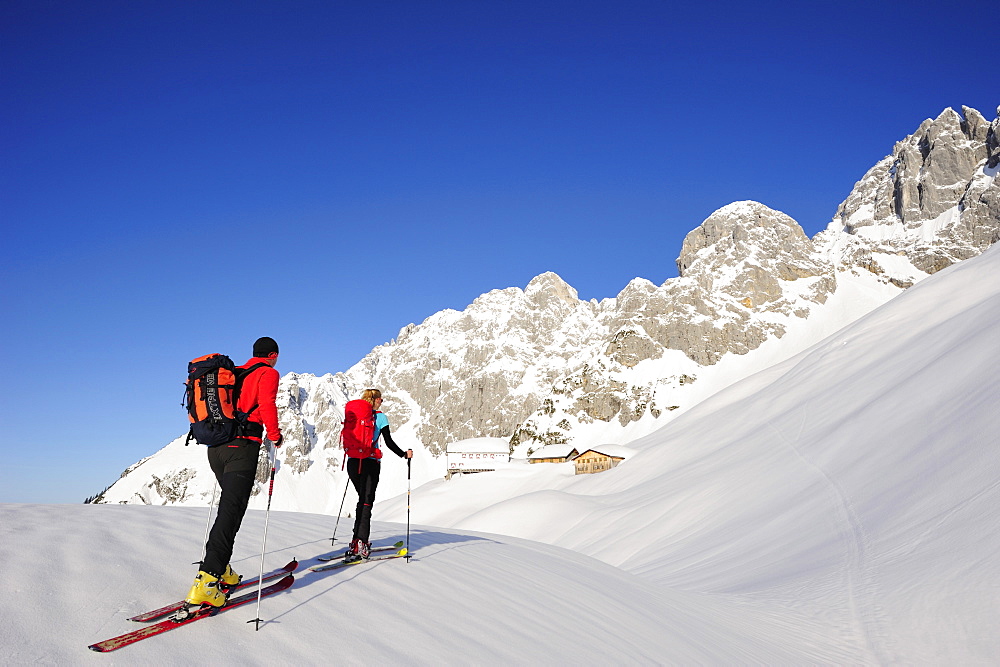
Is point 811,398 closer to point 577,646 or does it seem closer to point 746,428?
point 746,428

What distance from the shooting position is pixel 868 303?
15988cm

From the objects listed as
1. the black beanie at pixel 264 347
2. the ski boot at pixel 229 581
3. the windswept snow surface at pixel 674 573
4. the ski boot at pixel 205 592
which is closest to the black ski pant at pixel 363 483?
the windswept snow surface at pixel 674 573

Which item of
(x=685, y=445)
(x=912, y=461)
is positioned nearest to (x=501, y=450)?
(x=685, y=445)

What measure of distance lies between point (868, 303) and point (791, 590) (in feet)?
569

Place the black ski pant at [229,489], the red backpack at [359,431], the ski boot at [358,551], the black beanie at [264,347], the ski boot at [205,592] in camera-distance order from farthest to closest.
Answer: the red backpack at [359,431]
the ski boot at [358,551]
the black beanie at [264,347]
the black ski pant at [229,489]
the ski boot at [205,592]

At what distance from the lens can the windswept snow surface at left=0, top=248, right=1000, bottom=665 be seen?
504cm

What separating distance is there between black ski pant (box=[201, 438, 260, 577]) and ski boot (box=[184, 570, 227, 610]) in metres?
0.12

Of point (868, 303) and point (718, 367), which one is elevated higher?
point (868, 303)

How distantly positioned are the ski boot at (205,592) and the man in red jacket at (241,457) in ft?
0.59

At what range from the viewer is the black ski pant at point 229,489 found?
525cm

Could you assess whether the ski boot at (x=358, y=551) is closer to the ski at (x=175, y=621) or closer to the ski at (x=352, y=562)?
the ski at (x=352, y=562)

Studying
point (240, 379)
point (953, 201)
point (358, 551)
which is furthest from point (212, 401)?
point (953, 201)

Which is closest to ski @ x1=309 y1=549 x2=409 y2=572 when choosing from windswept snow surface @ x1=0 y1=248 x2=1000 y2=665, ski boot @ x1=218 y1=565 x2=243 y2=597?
windswept snow surface @ x1=0 y1=248 x2=1000 y2=665

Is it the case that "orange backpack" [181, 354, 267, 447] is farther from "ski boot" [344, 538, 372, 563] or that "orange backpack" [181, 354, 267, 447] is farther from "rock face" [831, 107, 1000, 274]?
"rock face" [831, 107, 1000, 274]
